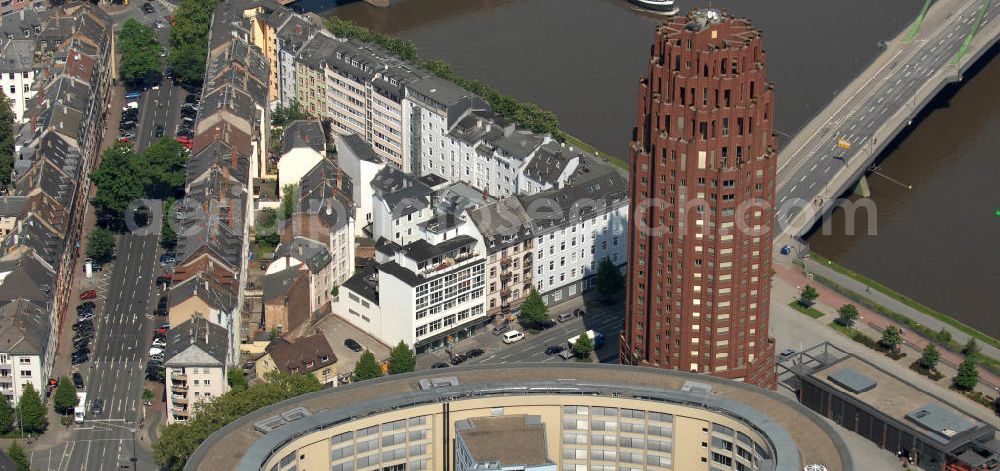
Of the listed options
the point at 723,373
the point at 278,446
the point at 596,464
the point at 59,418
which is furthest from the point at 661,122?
the point at 59,418

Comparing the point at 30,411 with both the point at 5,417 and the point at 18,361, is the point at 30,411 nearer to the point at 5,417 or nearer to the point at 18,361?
the point at 5,417

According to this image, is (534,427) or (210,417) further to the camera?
(210,417)

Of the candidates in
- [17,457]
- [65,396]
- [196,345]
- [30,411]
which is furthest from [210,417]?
[30,411]

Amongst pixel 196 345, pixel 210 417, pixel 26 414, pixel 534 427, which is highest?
pixel 196 345

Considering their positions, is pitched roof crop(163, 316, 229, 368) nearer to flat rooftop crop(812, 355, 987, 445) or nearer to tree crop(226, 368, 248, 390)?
tree crop(226, 368, 248, 390)

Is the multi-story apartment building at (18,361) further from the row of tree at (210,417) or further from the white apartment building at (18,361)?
the row of tree at (210,417)

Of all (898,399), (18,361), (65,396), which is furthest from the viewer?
(18,361)
